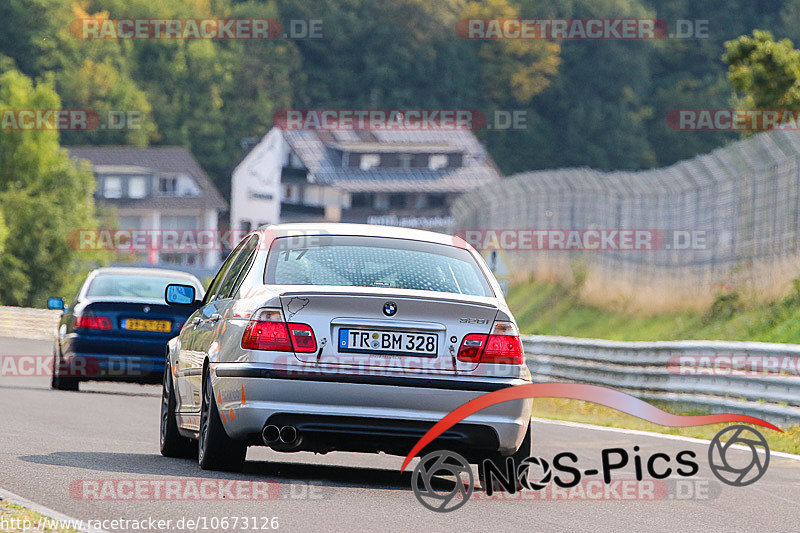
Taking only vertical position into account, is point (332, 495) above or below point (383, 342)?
below

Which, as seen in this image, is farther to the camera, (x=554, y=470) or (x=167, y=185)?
(x=167, y=185)

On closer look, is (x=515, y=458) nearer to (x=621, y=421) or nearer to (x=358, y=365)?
(x=358, y=365)

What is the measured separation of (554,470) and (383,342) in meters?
2.86

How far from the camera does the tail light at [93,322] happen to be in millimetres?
18562

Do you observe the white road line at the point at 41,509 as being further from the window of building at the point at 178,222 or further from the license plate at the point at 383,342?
the window of building at the point at 178,222

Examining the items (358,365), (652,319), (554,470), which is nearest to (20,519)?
(358,365)

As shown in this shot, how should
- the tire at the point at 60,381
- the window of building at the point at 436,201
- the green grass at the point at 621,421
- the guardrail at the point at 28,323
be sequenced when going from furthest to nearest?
the window of building at the point at 436,201 < the guardrail at the point at 28,323 < the tire at the point at 60,381 < the green grass at the point at 621,421

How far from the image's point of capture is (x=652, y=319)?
103ft

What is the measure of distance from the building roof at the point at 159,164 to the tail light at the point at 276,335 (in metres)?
103

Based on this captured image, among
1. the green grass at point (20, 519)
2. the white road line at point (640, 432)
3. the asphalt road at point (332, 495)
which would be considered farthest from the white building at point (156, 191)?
the green grass at point (20, 519)

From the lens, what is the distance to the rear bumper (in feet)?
30.9

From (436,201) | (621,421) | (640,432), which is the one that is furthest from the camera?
(436,201)

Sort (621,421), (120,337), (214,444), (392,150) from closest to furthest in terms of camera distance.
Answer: (214,444)
(120,337)
(621,421)
(392,150)

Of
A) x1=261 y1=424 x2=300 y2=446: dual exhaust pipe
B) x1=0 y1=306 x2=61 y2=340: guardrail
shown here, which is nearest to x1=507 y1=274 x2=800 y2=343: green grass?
x1=0 y1=306 x2=61 y2=340: guardrail
